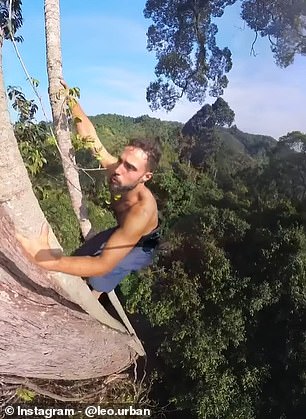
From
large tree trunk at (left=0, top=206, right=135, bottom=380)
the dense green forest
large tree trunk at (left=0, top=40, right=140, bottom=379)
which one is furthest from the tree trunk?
the dense green forest

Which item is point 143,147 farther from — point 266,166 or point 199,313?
point 199,313

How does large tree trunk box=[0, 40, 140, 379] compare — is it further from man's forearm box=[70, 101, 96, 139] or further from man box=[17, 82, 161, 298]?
man's forearm box=[70, 101, 96, 139]

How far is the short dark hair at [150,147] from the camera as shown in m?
0.81

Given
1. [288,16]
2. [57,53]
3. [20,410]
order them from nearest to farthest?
[57,53] → [288,16] → [20,410]

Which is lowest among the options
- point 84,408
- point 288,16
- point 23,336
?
point 84,408

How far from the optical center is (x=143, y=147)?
811 millimetres

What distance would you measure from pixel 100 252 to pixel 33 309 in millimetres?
144

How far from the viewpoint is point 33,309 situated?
85cm

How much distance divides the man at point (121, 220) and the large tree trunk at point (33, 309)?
0.03 meters

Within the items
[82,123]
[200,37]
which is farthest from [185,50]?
[82,123]

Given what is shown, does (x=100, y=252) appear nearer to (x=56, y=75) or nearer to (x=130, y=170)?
(x=130, y=170)

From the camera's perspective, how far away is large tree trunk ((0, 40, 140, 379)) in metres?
0.76

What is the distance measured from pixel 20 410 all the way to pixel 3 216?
44.5 inches

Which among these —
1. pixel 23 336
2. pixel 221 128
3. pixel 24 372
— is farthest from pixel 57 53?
pixel 221 128
